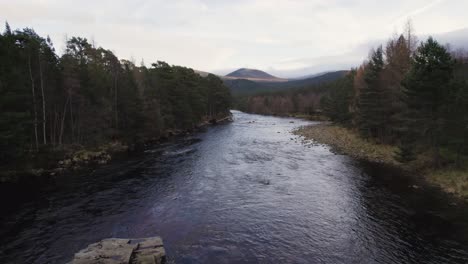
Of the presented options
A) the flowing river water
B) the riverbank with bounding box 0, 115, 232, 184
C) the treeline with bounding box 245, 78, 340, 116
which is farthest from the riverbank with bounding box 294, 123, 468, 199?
the treeline with bounding box 245, 78, 340, 116

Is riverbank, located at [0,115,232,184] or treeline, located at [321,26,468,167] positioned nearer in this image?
treeline, located at [321,26,468,167]

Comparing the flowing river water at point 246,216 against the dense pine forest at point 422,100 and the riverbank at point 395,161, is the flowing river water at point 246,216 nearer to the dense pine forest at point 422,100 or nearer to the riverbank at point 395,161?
the riverbank at point 395,161

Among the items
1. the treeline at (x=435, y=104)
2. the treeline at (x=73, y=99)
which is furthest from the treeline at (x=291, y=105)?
the treeline at (x=435, y=104)

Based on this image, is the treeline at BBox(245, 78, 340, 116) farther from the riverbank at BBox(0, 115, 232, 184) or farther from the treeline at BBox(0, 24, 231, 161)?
the riverbank at BBox(0, 115, 232, 184)

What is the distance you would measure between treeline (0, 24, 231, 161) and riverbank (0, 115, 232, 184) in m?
1.03

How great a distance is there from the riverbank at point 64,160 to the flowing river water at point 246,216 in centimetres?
361

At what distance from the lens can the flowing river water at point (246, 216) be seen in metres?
13.6

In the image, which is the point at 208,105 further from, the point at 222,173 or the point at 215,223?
the point at 215,223

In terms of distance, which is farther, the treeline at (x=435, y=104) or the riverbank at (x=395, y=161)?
the treeline at (x=435, y=104)

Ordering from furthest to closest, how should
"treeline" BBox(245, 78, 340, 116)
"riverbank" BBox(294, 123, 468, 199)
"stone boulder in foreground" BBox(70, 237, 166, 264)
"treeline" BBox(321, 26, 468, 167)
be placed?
"treeline" BBox(245, 78, 340, 116)
"treeline" BBox(321, 26, 468, 167)
"riverbank" BBox(294, 123, 468, 199)
"stone boulder in foreground" BBox(70, 237, 166, 264)

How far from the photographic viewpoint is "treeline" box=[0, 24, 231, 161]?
27031 millimetres

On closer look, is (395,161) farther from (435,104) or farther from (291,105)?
(291,105)

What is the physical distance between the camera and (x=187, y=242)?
14297 millimetres

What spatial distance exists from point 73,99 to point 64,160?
9558mm
